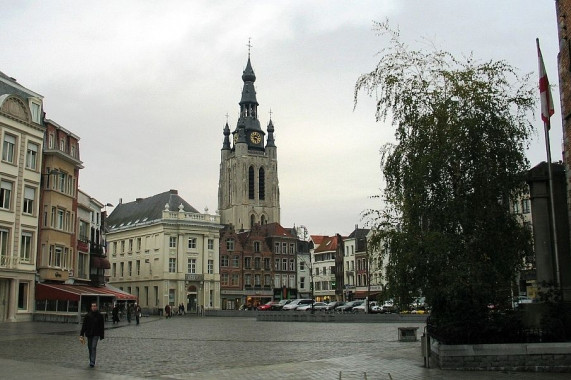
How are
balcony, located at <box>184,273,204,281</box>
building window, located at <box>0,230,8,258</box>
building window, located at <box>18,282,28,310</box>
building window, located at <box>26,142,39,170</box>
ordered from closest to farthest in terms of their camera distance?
building window, located at <box>0,230,8,258</box>, building window, located at <box>18,282,28,310</box>, building window, located at <box>26,142,39,170</box>, balcony, located at <box>184,273,204,281</box>

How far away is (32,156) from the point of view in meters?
45.0

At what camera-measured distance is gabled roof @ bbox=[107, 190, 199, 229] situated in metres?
92.2

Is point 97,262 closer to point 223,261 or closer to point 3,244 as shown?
point 3,244

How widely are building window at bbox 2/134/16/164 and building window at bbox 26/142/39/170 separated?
4.82 feet

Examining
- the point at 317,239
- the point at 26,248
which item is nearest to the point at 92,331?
the point at 26,248

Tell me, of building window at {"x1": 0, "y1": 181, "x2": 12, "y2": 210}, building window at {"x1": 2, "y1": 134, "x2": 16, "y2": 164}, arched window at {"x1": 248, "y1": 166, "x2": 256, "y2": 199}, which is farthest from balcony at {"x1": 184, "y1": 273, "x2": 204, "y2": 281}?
arched window at {"x1": 248, "y1": 166, "x2": 256, "y2": 199}

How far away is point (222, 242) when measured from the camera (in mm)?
99938

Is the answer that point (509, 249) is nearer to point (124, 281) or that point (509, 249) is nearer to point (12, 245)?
point (12, 245)

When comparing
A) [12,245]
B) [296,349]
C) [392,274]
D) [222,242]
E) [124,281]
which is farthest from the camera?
[222,242]

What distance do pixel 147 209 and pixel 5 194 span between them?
53.2 meters

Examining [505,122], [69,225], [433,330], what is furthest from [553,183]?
[69,225]

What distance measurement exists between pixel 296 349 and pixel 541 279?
28.9 ft

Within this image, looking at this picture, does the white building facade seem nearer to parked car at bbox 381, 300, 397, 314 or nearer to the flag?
parked car at bbox 381, 300, 397, 314

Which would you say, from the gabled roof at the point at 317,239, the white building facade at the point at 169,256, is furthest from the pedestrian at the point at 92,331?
the gabled roof at the point at 317,239
